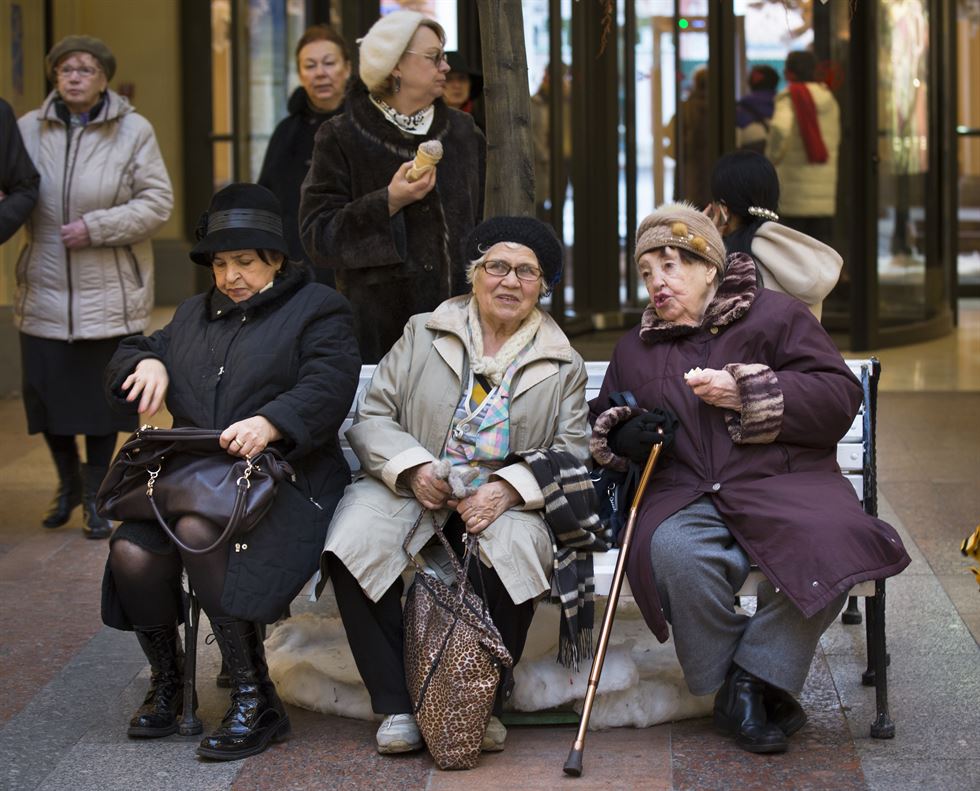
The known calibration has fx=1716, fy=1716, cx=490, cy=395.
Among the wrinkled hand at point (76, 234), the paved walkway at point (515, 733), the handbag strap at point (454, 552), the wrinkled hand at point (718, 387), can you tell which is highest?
the wrinkled hand at point (76, 234)

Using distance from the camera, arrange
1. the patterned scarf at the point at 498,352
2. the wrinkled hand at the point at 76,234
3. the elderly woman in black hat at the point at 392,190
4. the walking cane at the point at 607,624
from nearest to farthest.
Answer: the walking cane at the point at 607,624 < the patterned scarf at the point at 498,352 < the elderly woman in black hat at the point at 392,190 < the wrinkled hand at the point at 76,234

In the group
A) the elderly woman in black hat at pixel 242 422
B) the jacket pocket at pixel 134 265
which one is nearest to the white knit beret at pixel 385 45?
the elderly woman in black hat at pixel 242 422

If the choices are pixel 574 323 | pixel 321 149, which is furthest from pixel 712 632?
pixel 574 323

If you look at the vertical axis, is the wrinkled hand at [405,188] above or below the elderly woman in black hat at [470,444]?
above

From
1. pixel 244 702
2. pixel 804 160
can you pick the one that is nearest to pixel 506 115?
pixel 244 702

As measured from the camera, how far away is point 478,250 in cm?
461

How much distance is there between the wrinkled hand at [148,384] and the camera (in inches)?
173

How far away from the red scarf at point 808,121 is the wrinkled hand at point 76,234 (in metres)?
6.22

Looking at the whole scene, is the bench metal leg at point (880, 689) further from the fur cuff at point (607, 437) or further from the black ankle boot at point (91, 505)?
the black ankle boot at point (91, 505)

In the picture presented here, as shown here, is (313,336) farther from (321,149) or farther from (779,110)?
(779,110)

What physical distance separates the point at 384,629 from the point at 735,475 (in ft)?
3.21

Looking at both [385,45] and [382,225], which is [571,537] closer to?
[382,225]

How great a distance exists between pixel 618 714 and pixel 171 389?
1452mm

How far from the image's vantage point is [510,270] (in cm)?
452
